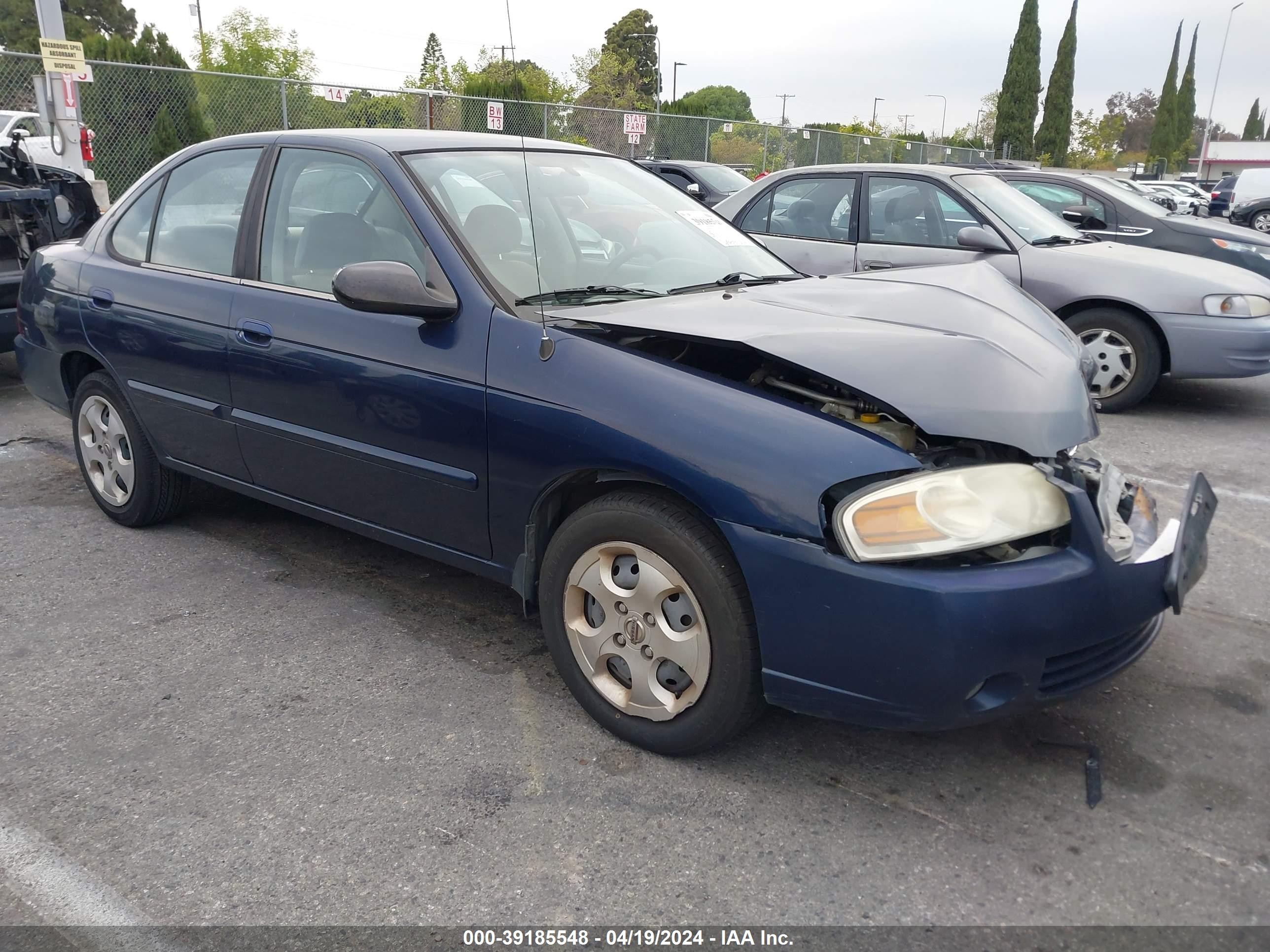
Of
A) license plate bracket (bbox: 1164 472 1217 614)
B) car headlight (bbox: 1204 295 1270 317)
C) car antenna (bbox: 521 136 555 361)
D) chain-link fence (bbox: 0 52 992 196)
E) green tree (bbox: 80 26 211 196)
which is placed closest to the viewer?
license plate bracket (bbox: 1164 472 1217 614)

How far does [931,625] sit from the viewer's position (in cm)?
227

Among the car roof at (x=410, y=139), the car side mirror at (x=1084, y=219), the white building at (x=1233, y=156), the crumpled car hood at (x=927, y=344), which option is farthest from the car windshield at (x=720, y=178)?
the white building at (x=1233, y=156)

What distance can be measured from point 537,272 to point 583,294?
0.53 feet

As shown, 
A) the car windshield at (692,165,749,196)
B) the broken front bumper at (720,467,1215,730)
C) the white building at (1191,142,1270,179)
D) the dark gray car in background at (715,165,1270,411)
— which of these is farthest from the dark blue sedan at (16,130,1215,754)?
the white building at (1191,142,1270,179)

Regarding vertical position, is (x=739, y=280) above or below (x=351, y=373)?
above

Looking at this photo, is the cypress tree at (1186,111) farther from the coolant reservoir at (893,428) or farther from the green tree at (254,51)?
the coolant reservoir at (893,428)

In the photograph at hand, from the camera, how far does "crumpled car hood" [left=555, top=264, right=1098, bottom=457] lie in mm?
2447

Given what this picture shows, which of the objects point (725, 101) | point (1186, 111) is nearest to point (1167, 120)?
point (1186, 111)

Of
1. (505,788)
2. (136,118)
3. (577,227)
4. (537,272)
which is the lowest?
(505,788)

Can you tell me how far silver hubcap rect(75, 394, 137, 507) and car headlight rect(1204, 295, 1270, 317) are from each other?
20.2 ft

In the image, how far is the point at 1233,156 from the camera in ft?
285

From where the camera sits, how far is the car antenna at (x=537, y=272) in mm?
2826

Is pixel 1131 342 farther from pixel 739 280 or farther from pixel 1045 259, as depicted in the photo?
pixel 739 280

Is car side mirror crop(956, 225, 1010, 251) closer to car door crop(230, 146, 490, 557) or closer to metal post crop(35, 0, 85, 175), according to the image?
car door crop(230, 146, 490, 557)
